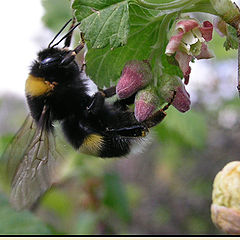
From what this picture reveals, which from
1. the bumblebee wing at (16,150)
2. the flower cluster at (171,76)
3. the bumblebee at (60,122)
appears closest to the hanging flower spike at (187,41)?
the flower cluster at (171,76)

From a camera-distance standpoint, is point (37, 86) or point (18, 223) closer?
point (37, 86)

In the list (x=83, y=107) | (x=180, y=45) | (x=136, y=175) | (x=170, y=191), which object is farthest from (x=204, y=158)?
(x=180, y=45)

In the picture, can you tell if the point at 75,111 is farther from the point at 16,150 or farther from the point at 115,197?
the point at 115,197

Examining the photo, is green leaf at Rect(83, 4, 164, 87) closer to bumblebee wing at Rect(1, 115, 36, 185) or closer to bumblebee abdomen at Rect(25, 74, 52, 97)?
bumblebee abdomen at Rect(25, 74, 52, 97)

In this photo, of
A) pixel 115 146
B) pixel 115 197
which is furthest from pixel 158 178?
pixel 115 146

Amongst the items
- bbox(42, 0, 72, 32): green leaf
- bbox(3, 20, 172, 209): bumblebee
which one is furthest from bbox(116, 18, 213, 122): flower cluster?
bbox(42, 0, 72, 32): green leaf

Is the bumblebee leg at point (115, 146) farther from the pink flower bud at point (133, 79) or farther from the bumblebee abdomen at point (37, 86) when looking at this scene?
the pink flower bud at point (133, 79)
